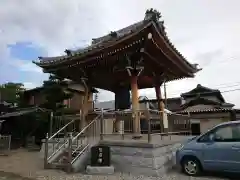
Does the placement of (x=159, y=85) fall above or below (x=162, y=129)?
above

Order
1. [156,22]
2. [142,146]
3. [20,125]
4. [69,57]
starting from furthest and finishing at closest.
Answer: [20,125]
[69,57]
[156,22]
[142,146]

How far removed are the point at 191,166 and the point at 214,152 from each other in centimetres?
99

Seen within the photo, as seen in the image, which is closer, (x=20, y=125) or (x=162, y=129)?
(x=162, y=129)

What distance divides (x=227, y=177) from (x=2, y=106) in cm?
2515

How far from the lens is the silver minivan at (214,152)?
771 centimetres

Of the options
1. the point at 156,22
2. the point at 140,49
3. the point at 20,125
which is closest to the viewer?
the point at 156,22

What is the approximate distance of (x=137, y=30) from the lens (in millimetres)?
9312

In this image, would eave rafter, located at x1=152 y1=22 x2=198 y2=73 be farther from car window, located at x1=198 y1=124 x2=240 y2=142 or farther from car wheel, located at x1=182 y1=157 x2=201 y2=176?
car wheel, located at x1=182 y1=157 x2=201 y2=176

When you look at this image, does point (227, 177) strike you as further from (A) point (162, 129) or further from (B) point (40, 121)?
(B) point (40, 121)

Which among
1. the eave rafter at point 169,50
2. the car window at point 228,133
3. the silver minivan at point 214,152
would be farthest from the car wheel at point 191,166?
the eave rafter at point 169,50

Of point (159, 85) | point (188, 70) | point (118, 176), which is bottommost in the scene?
point (118, 176)

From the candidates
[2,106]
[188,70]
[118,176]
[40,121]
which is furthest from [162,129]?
[2,106]

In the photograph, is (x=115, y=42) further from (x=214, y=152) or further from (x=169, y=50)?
(x=214, y=152)

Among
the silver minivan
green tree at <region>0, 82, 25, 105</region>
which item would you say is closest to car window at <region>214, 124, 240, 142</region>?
the silver minivan
